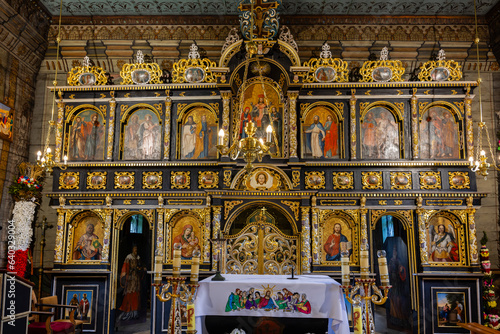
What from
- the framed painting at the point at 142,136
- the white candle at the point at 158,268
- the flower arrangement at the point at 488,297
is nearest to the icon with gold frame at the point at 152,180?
the framed painting at the point at 142,136

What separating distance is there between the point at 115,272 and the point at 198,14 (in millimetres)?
7849

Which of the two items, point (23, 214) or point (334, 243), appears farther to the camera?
point (23, 214)

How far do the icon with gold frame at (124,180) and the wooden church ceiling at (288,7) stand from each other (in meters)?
5.18

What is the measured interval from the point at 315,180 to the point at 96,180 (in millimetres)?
5693

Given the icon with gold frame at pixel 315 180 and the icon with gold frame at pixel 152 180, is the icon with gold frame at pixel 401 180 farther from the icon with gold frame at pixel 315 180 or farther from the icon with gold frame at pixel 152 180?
the icon with gold frame at pixel 152 180

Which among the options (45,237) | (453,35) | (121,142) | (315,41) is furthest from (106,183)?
(453,35)

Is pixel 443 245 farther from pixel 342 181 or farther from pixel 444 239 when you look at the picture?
pixel 342 181

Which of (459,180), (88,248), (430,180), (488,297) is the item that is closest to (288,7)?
(430,180)

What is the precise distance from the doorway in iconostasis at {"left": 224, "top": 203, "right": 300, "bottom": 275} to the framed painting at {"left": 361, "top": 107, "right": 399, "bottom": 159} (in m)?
2.85

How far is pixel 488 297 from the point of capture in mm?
10148

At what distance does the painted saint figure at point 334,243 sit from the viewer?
10.4 metres

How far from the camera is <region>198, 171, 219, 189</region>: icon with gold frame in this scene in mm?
10688

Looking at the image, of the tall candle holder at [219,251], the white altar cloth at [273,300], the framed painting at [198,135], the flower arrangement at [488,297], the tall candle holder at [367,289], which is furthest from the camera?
the framed painting at [198,135]

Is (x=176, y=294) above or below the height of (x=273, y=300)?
above
